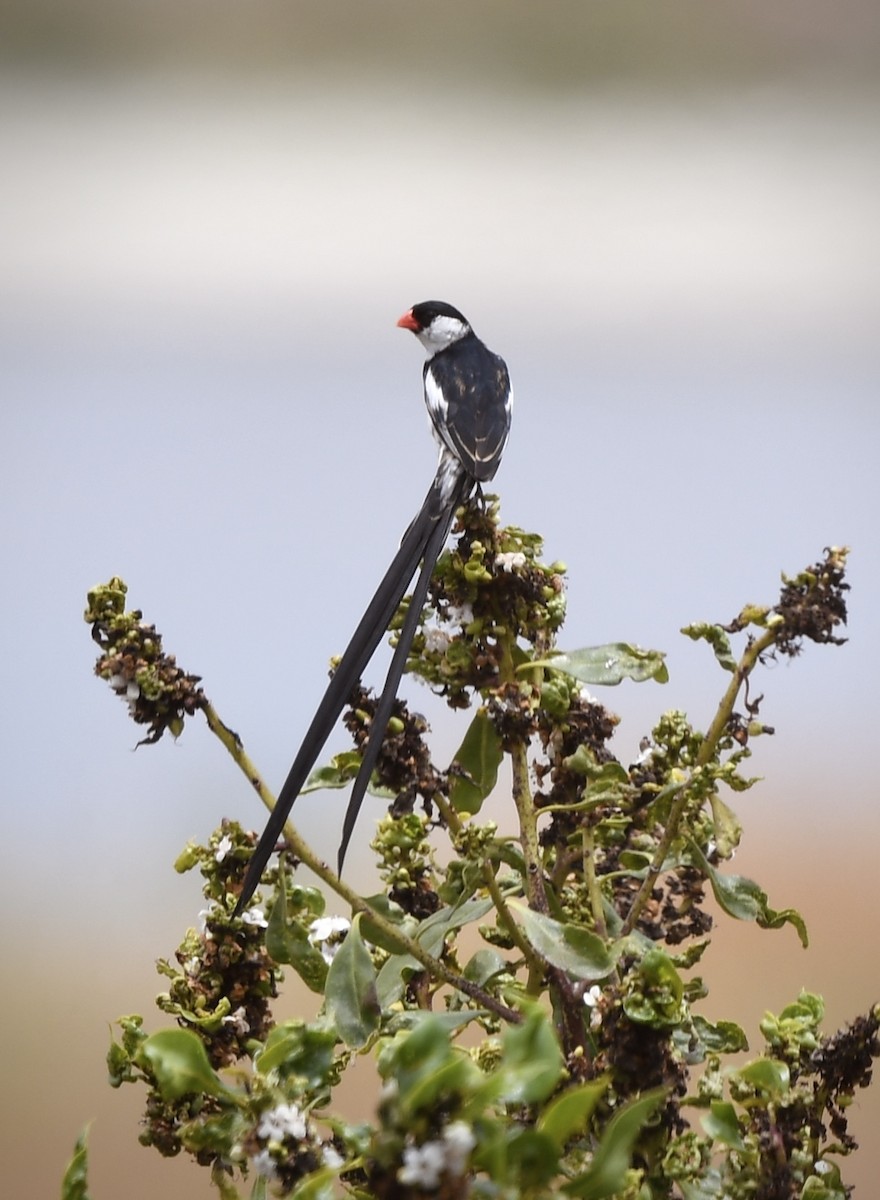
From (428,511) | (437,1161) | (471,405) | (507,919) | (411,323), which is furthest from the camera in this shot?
(411,323)

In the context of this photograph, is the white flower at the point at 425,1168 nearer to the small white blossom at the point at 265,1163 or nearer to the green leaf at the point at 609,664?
the small white blossom at the point at 265,1163

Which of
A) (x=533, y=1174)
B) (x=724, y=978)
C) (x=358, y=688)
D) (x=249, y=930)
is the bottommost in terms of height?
(x=533, y=1174)

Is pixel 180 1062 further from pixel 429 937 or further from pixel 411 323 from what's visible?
pixel 411 323

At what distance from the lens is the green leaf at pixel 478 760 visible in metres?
0.61

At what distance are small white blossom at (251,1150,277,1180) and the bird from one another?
0.13 meters

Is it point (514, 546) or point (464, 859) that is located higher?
point (514, 546)

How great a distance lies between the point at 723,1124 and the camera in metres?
0.51

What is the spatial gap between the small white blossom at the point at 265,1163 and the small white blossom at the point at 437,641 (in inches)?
10.5

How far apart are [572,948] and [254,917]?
17 cm

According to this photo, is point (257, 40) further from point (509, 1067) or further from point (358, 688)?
point (509, 1067)

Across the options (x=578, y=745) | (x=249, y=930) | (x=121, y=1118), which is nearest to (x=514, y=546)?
(x=578, y=745)

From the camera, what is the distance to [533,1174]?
1.15 feet

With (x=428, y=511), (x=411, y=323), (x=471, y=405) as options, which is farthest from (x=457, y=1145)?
(x=411, y=323)

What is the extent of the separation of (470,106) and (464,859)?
2.01 m
